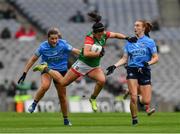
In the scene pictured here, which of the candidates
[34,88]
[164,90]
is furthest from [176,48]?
[34,88]

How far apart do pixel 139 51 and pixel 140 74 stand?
1.83ft

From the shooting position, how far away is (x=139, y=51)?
21656 mm

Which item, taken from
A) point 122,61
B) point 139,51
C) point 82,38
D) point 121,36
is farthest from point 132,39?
point 82,38

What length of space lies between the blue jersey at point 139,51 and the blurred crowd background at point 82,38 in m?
14.6

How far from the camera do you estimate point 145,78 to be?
21750 millimetres

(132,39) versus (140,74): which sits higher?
(132,39)

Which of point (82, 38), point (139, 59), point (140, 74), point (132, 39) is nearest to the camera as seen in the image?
point (132, 39)

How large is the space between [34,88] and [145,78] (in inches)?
737

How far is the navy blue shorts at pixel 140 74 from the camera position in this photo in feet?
69.4

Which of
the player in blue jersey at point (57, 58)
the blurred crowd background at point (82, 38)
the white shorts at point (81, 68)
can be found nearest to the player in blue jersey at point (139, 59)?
the white shorts at point (81, 68)

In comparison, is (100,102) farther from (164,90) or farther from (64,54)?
(64,54)

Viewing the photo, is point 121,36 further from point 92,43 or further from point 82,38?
point 82,38

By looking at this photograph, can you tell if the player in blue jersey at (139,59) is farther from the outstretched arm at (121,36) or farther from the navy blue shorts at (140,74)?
the outstretched arm at (121,36)

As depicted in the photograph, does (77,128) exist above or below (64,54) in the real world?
below
